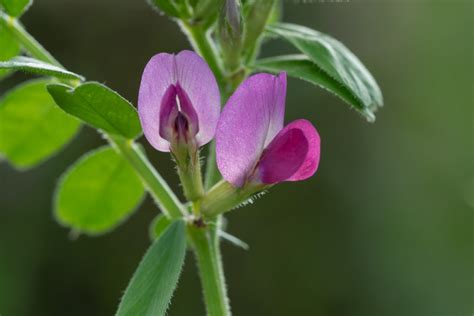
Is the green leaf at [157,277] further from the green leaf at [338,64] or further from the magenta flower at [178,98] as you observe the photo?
the green leaf at [338,64]

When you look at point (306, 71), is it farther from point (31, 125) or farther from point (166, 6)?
point (31, 125)

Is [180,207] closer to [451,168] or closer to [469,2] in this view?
[451,168]

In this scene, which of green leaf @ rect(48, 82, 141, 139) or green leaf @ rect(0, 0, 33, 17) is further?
green leaf @ rect(0, 0, 33, 17)

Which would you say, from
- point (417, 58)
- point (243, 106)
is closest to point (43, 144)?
point (243, 106)

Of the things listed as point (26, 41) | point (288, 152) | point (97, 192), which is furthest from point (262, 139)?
point (97, 192)

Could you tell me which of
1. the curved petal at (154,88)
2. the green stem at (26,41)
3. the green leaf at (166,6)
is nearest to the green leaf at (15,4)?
the green stem at (26,41)

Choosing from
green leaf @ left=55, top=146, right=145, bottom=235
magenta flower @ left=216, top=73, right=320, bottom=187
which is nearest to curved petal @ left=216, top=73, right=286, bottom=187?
magenta flower @ left=216, top=73, right=320, bottom=187

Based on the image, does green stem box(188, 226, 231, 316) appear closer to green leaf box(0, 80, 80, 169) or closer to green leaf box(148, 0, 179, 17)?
green leaf box(148, 0, 179, 17)
